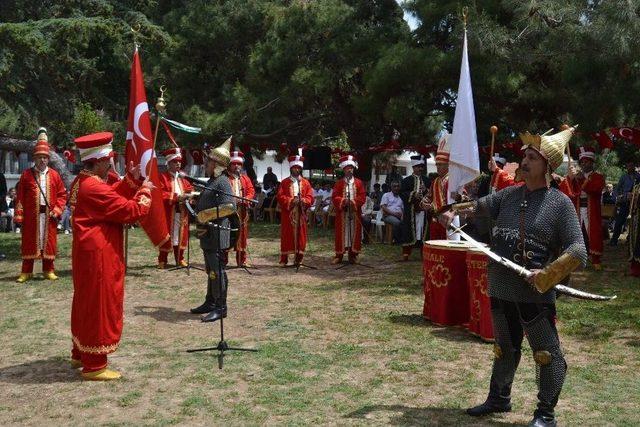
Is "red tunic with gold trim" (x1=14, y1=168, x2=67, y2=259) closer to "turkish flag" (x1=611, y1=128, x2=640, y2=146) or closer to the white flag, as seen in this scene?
the white flag

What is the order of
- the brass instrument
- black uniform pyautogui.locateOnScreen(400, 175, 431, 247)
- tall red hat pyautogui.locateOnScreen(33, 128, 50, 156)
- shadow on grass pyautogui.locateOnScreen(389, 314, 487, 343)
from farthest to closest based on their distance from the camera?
black uniform pyautogui.locateOnScreen(400, 175, 431, 247) < tall red hat pyautogui.locateOnScreen(33, 128, 50, 156) < the brass instrument < shadow on grass pyautogui.locateOnScreen(389, 314, 487, 343)

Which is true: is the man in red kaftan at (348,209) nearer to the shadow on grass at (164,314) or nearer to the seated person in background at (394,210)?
the seated person in background at (394,210)

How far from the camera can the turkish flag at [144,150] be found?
9.70m

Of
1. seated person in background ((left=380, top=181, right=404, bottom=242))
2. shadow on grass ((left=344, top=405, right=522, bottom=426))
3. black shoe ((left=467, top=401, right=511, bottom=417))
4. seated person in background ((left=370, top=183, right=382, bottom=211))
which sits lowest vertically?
shadow on grass ((left=344, top=405, right=522, bottom=426))

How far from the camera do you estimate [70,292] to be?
11.2 m

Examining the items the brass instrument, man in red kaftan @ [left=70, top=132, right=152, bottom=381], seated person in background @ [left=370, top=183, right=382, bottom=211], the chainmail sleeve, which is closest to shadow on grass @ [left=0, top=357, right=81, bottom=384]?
man in red kaftan @ [left=70, top=132, right=152, bottom=381]

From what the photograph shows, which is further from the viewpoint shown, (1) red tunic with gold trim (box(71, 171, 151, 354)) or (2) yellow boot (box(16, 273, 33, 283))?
(2) yellow boot (box(16, 273, 33, 283))

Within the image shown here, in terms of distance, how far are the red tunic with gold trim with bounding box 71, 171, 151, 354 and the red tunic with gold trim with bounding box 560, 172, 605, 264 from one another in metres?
8.87

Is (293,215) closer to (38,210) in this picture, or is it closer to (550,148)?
(38,210)

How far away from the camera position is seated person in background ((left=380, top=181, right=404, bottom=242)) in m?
18.5

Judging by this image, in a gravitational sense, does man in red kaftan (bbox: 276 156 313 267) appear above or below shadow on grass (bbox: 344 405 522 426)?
above

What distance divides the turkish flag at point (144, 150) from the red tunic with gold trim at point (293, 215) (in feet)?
13.3

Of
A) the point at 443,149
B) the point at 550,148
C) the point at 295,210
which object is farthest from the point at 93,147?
the point at 295,210

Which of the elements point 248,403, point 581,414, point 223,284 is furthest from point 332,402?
point 223,284
